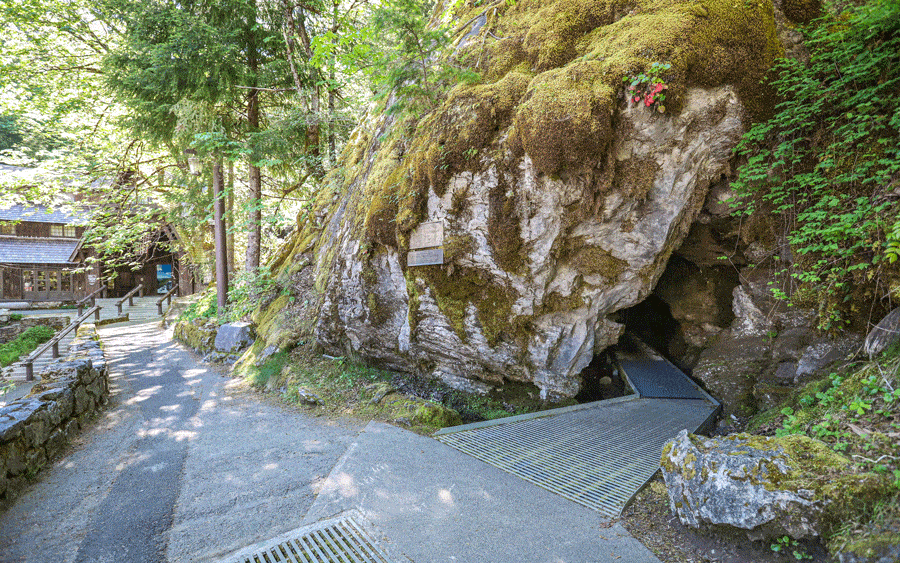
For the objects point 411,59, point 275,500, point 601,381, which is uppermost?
point 411,59

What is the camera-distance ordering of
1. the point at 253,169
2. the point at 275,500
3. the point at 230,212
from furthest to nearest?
1. the point at 253,169
2. the point at 230,212
3. the point at 275,500

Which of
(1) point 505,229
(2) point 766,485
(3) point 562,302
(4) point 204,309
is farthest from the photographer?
(4) point 204,309

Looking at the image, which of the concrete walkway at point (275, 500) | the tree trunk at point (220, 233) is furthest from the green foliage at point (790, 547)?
the tree trunk at point (220, 233)

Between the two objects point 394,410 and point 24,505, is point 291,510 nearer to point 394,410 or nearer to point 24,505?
point 394,410

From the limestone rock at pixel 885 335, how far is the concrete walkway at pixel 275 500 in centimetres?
305

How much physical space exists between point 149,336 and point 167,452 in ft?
38.0

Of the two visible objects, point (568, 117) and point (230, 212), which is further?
point (230, 212)

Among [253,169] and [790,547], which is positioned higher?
[253,169]

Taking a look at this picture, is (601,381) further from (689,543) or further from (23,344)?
(23,344)

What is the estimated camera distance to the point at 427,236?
615 centimetres

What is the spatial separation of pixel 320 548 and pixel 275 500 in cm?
95

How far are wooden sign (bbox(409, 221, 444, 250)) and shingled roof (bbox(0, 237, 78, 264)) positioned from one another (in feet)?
84.8

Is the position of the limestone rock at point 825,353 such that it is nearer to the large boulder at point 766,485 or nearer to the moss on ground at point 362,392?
the large boulder at point 766,485

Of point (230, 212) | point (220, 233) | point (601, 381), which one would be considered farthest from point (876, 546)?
point (220, 233)
